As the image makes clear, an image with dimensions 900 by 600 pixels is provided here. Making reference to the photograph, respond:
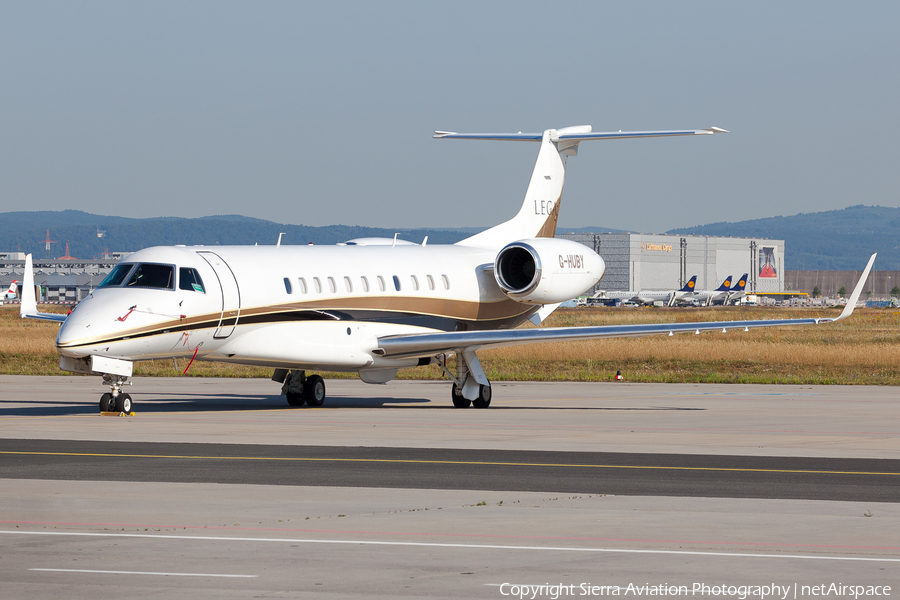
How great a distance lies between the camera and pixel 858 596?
26.9 ft

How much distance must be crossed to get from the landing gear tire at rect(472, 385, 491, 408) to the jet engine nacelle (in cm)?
284

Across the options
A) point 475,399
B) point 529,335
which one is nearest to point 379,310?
point 475,399

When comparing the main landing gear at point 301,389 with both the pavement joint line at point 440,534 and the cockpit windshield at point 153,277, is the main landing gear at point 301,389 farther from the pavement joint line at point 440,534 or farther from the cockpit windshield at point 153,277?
the pavement joint line at point 440,534

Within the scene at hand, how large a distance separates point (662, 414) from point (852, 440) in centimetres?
630

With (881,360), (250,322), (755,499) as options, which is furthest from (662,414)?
(881,360)

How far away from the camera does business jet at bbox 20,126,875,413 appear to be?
2408 cm

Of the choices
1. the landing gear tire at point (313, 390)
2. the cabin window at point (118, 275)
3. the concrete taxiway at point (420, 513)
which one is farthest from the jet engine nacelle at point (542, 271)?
the cabin window at point (118, 275)

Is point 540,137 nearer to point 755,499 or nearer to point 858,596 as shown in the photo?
point 755,499

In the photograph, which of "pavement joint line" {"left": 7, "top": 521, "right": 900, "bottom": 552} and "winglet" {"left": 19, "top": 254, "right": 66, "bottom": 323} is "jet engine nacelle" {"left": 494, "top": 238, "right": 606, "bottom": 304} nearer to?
"winglet" {"left": 19, "top": 254, "right": 66, "bottom": 323}

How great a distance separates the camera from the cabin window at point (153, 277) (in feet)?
80.4

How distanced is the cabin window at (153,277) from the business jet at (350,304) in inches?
1.0

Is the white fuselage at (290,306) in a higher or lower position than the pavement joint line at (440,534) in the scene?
higher

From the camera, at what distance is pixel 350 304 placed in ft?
91.4

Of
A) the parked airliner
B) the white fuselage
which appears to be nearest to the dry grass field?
the white fuselage
